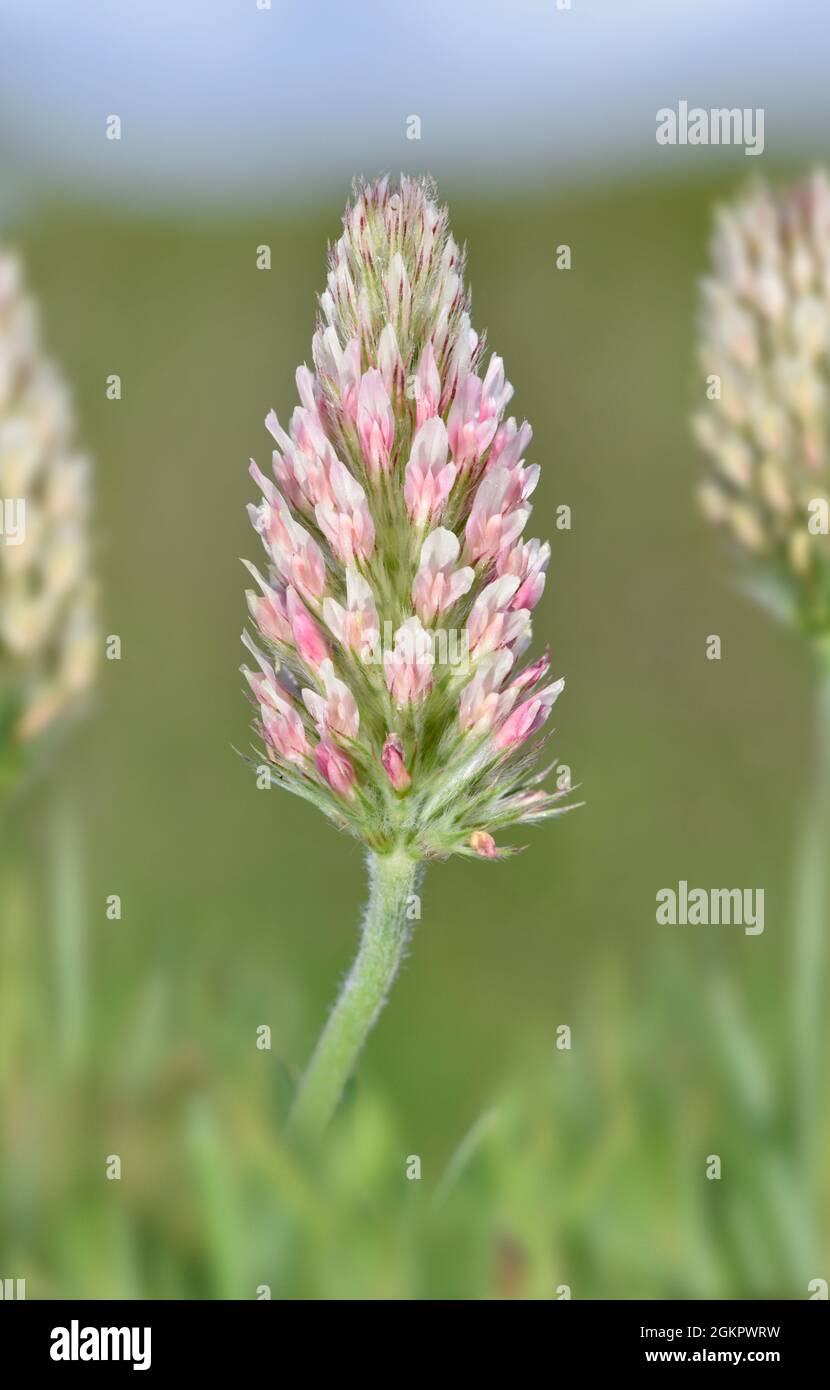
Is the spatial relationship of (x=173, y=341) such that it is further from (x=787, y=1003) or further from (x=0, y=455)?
(x=787, y=1003)

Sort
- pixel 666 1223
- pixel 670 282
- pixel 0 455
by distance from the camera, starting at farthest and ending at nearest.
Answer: pixel 670 282
pixel 666 1223
pixel 0 455

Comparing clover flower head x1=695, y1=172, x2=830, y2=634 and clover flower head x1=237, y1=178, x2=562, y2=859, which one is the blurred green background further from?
clover flower head x1=237, y1=178, x2=562, y2=859

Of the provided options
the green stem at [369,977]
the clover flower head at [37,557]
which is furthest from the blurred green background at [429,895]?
the clover flower head at [37,557]

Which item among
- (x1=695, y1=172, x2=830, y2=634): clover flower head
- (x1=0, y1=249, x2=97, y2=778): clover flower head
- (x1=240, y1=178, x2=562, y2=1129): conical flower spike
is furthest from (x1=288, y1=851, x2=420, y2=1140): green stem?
(x1=695, y1=172, x2=830, y2=634): clover flower head
